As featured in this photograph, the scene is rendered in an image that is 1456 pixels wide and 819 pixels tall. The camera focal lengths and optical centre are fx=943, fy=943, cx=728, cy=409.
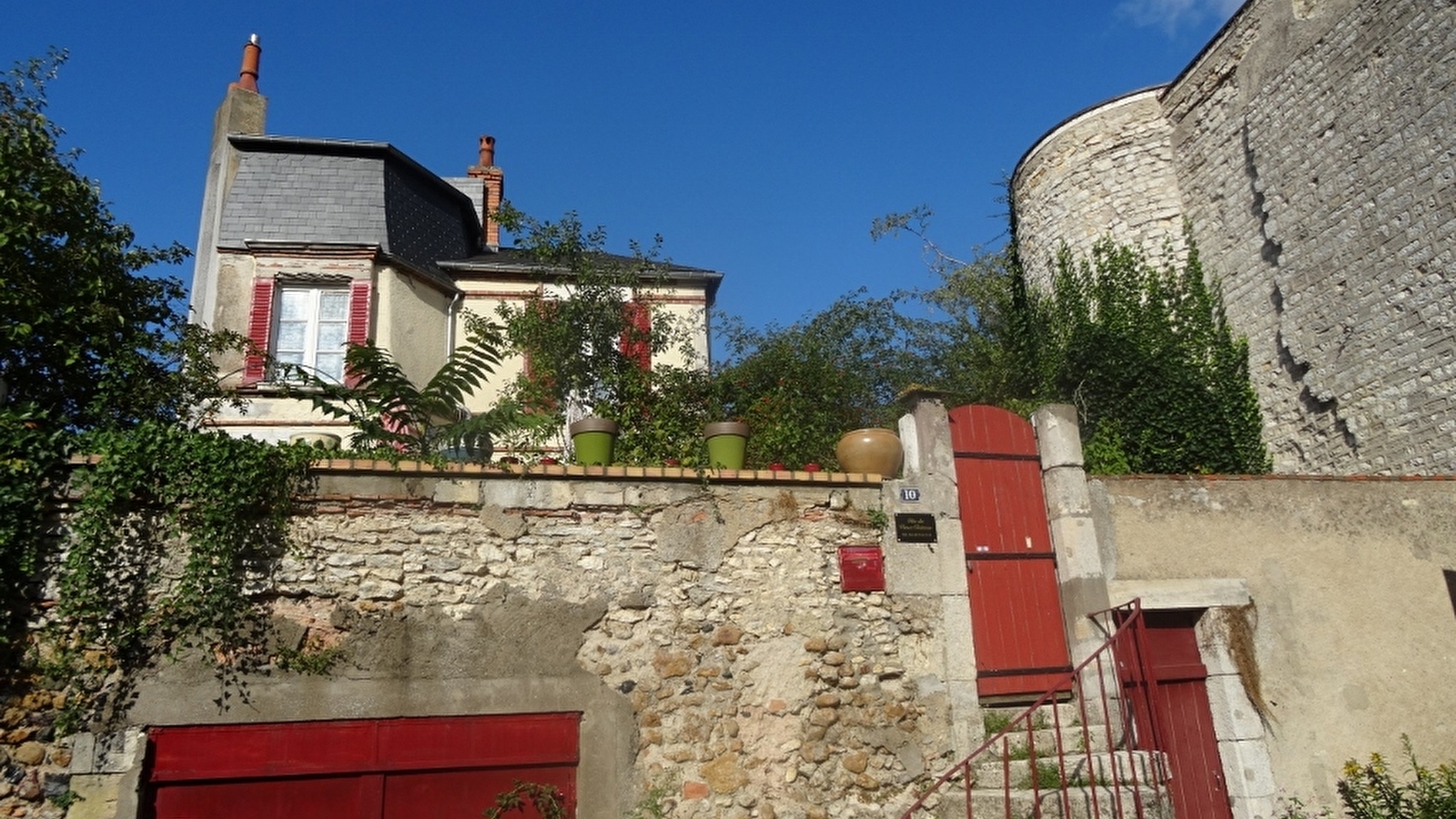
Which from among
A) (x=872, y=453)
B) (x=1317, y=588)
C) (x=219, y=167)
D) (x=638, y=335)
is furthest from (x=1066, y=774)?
(x=219, y=167)

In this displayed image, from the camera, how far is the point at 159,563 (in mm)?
5336

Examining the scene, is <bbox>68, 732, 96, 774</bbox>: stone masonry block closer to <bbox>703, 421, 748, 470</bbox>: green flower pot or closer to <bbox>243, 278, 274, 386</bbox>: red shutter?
<bbox>703, 421, 748, 470</bbox>: green flower pot

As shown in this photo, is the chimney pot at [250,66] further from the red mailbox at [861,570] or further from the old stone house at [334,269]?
the red mailbox at [861,570]

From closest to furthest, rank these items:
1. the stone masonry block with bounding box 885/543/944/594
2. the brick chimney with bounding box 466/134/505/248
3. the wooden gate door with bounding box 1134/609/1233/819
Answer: the stone masonry block with bounding box 885/543/944/594
the wooden gate door with bounding box 1134/609/1233/819
the brick chimney with bounding box 466/134/505/248

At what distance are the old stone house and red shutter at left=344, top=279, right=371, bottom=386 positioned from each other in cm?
1

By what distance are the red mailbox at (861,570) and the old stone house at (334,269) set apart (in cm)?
546

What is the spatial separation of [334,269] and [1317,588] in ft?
34.0

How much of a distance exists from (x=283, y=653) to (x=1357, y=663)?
735cm

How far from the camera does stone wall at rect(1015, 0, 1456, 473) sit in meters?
8.58

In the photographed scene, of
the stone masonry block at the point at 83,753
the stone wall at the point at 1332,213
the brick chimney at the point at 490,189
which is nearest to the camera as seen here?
the stone masonry block at the point at 83,753

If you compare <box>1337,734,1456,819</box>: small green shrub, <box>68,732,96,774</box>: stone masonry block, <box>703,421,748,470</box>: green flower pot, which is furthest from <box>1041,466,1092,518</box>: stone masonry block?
<box>68,732,96,774</box>: stone masonry block

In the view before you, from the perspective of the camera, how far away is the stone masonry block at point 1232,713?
6734mm

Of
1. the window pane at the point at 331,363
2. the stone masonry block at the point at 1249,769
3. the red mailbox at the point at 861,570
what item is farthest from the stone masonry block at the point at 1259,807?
the window pane at the point at 331,363

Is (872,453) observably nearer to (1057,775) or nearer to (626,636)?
(626,636)
